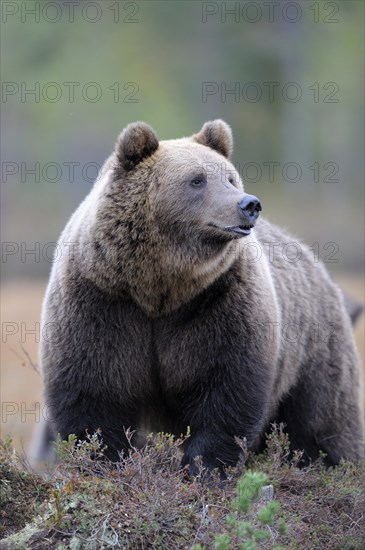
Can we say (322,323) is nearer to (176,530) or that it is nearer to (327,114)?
(176,530)

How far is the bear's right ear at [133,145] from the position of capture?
6.29m

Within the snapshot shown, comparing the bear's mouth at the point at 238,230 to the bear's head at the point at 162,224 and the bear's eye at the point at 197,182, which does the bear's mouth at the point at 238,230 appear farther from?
the bear's eye at the point at 197,182

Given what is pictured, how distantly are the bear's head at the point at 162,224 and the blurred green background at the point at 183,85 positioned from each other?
47.5ft

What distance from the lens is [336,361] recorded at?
25.9 ft

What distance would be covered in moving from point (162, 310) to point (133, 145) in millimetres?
1129

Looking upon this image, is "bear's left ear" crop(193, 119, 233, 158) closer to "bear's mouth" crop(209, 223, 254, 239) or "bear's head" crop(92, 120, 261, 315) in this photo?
"bear's head" crop(92, 120, 261, 315)

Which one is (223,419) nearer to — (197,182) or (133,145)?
(197,182)

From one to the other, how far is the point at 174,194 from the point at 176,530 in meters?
2.35

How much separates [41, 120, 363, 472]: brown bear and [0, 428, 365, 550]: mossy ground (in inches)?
22.0

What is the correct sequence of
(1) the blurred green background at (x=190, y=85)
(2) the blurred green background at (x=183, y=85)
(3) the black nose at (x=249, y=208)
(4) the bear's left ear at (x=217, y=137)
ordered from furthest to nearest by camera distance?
(1) the blurred green background at (x=190, y=85) → (2) the blurred green background at (x=183, y=85) → (4) the bear's left ear at (x=217, y=137) → (3) the black nose at (x=249, y=208)

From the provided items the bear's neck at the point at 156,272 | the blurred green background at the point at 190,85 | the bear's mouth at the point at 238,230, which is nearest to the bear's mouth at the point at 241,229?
the bear's mouth at the point at 238,230

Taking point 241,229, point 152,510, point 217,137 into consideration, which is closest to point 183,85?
point 217,137

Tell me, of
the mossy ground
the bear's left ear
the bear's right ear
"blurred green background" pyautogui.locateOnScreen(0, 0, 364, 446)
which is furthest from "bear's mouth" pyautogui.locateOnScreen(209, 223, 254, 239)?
"blurred green background" pyautogui.locateOnScreen(0, 0, 364, 446)

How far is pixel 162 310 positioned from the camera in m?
6.29
